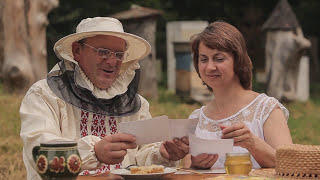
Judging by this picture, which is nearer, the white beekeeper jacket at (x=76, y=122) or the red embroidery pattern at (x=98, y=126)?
the white beekeeper jacket at (x=76, y=122)

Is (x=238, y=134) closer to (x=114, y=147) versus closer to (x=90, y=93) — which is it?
(x=114, y=147)

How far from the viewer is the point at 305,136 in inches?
396

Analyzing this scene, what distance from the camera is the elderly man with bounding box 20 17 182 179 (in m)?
3.98

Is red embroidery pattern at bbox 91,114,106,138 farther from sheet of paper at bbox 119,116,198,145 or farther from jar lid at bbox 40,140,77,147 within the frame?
jar lid at bbox 40,140,77,147

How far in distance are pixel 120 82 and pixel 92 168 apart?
29.9 inches

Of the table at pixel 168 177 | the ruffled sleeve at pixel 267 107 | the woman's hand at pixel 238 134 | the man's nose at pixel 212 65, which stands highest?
the man's nose at pixel 212 65

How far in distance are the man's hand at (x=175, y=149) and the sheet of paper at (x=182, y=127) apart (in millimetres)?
40

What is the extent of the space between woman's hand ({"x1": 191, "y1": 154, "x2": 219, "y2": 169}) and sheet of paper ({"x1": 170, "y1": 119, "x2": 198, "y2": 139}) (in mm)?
137

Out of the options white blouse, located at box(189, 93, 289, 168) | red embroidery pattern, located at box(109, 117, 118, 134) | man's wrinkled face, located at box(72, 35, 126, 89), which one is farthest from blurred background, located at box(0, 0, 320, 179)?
white blouse, located at box(189, 93, 289, 168)

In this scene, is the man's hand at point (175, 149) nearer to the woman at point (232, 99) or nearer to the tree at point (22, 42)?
the woman at point (232, 99)

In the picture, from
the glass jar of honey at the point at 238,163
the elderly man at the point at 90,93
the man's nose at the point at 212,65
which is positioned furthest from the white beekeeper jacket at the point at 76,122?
the glass jar of honey at the point at 238,163

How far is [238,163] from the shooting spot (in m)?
3.39

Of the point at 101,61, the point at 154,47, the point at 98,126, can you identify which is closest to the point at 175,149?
the point at 98,126

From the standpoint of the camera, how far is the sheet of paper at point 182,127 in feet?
12.2
